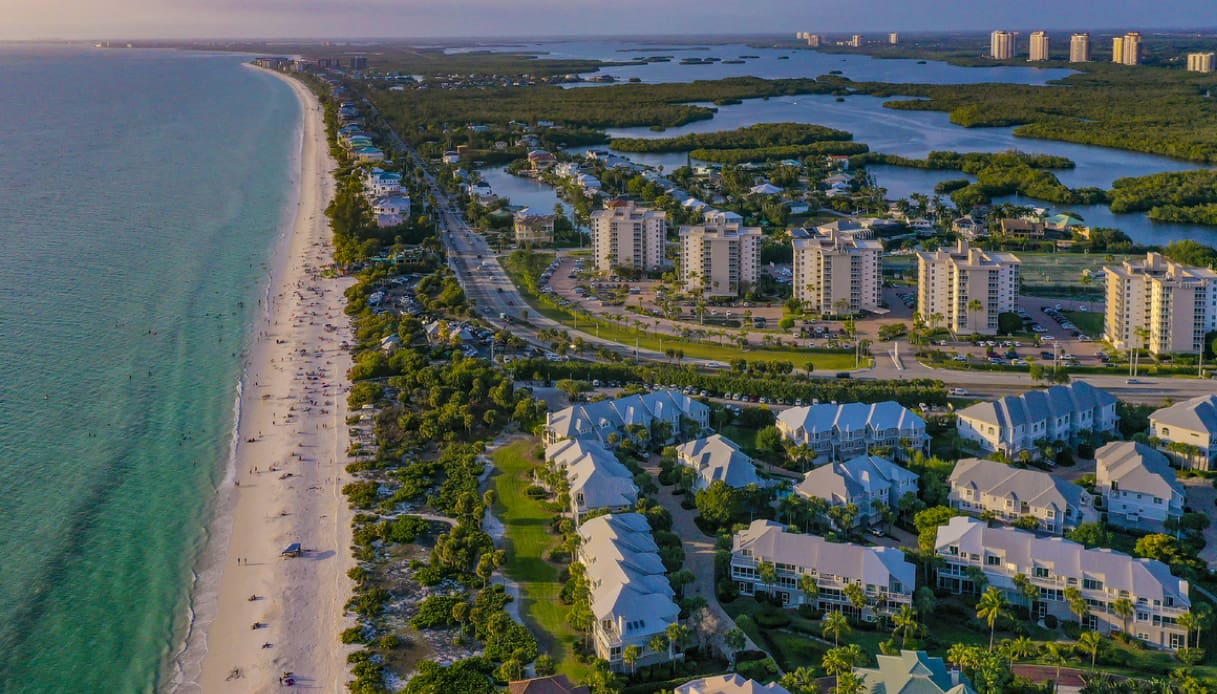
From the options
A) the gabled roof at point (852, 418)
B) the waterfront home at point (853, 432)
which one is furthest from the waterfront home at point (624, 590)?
the gabled roof at point (852, 418)

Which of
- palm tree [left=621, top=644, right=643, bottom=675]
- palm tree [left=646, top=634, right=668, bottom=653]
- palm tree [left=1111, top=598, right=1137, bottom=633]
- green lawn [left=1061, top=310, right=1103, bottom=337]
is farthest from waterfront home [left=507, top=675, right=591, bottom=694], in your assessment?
green lawn [left=1061, top=310, right=1103, bottom=337]

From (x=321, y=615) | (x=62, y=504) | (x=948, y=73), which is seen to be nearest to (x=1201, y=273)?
(x=321, y=615)

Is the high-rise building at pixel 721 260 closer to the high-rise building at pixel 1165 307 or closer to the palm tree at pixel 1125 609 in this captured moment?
the high-rise building at pixel 1165 307

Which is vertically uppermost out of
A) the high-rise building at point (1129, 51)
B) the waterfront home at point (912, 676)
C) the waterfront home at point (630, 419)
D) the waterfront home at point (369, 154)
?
the high-rise building at point (1129, 51)

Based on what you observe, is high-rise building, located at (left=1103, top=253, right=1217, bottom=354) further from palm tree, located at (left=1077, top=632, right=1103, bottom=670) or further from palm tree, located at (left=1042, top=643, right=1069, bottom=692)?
palm tree, located at (left=1042, top=643, right=1069, bottom=692)

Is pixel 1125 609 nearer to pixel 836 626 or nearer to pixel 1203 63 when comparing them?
pixel 836 626

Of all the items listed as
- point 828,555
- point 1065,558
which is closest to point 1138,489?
point 1065,558
